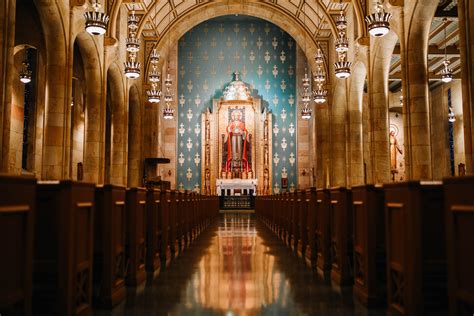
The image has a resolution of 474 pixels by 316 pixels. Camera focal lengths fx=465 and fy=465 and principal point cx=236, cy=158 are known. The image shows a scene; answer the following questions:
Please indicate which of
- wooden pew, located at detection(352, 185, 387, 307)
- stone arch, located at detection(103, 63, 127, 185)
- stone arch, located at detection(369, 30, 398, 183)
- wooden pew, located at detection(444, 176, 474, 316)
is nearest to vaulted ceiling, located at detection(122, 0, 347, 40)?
stone arch, located at detection(103, 63, 127, 185)

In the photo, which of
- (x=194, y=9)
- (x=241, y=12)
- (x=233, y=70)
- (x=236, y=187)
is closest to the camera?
(x=194, y=9)

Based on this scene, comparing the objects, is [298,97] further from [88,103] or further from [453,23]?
[88,103]

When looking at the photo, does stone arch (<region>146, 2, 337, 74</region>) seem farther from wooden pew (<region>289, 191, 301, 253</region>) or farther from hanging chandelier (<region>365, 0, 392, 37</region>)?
wooden pew (<region>289, 191, 301, 253</region>)

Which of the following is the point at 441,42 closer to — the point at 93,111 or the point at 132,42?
the point at 132,42

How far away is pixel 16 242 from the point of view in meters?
3.24

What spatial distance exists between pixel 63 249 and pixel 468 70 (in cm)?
794

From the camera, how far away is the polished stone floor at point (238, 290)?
→ 448cm

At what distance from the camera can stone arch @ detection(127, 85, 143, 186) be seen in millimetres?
20984

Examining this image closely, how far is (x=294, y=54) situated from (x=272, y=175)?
7386 mm

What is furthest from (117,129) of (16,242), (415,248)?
(415,248)

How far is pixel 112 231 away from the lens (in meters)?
4.82

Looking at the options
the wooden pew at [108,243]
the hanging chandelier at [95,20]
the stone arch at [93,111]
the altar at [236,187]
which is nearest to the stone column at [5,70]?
the hanging chandelier at [95,20]

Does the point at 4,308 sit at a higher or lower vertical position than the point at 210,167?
lower

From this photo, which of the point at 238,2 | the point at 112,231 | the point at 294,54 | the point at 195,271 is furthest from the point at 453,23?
the point at 112,231
